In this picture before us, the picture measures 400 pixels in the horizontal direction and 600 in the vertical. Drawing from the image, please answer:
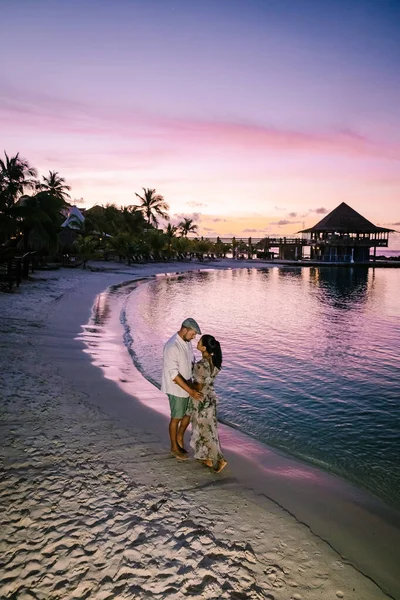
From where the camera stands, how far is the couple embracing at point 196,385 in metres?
4.32

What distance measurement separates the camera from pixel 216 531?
3.53m

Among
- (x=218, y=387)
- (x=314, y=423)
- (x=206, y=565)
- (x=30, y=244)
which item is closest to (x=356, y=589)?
(x=206, y=565)

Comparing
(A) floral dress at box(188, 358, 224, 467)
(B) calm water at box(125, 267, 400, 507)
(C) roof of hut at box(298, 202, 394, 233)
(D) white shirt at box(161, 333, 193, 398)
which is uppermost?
(C) roof of hut at box(298, 202, 394, 233)

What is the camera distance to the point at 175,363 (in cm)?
443

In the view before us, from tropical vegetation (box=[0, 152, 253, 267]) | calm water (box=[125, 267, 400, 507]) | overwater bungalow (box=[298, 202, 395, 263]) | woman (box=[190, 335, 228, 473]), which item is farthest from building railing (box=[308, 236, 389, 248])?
woman (box=[190, 335, 228, 473])

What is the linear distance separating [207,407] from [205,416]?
4.5 inches

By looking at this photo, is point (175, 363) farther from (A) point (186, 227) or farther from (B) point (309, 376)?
(A) point (186, 227)

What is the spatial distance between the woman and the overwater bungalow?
6709 cm

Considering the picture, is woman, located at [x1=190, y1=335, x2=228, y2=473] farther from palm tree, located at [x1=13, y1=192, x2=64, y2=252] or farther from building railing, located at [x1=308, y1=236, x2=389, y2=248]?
building railing, located at [x1=308, y1=236, x2=389, y2=248]

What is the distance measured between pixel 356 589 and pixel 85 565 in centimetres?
207

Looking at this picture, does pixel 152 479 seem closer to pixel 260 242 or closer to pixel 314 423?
pixel 314 423

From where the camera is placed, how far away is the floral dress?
4.39m

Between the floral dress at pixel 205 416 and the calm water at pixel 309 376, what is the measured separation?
192cm

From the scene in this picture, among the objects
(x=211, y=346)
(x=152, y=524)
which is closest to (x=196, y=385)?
(x=211, y=346)
